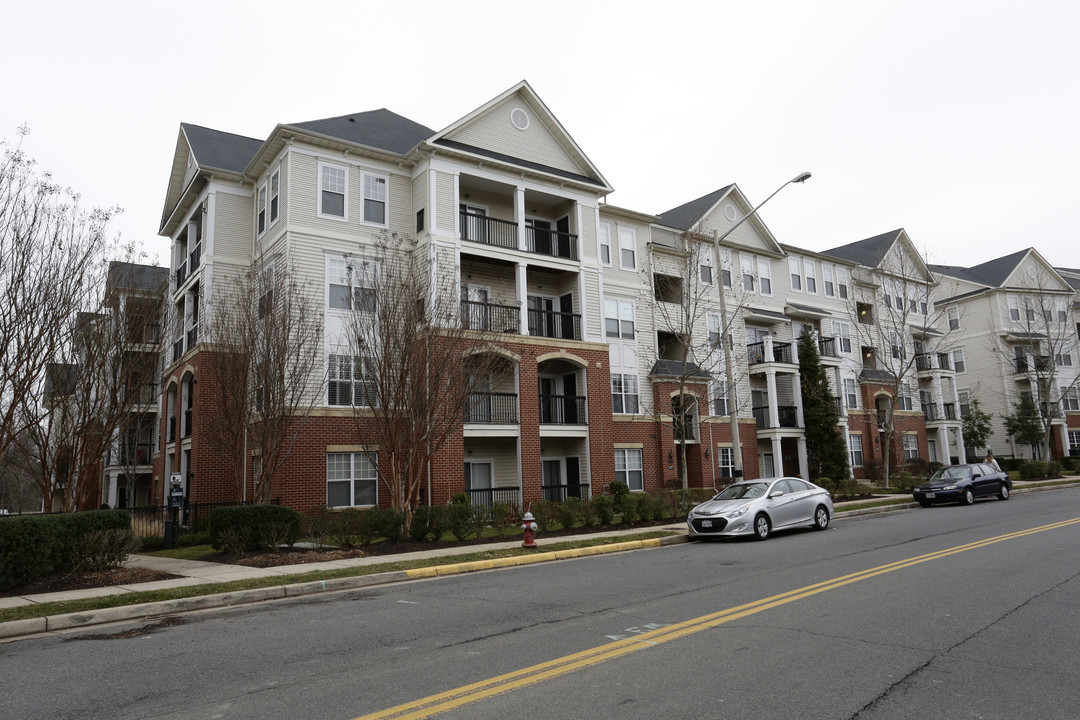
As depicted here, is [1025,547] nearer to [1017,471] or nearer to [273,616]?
[273,616]

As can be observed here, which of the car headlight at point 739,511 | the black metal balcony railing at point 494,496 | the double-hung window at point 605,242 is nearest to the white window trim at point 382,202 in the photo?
the black metal balcony railing at point 494,496

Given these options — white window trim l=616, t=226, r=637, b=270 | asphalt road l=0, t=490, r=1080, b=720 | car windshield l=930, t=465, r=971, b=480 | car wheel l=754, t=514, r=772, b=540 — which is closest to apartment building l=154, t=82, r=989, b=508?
white window trim l=616, t=226, r=637, b=270

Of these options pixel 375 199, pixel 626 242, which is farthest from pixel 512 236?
pixel 626 242

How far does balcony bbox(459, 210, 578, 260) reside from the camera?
25.3 m

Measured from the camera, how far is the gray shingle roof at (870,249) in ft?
143

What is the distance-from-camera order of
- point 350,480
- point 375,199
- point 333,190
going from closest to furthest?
point 350,480
point 333,190
point 375,199

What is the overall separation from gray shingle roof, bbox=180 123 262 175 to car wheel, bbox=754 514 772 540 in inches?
803

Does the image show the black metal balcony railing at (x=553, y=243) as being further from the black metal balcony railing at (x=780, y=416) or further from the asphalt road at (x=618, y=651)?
the asphalt road at (x=618, y=651)

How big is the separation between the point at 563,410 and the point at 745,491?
32.7 ft

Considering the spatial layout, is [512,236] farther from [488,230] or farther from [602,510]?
[602,510]

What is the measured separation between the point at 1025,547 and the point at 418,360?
12.3 metres

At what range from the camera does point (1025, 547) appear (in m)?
12.6

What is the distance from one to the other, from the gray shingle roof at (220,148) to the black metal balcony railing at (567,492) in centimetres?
1566

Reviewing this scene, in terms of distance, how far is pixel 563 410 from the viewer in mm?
26328
